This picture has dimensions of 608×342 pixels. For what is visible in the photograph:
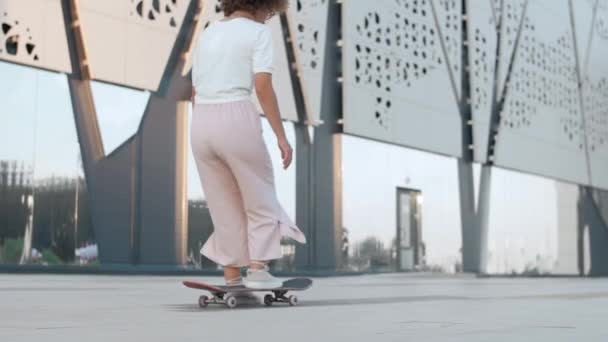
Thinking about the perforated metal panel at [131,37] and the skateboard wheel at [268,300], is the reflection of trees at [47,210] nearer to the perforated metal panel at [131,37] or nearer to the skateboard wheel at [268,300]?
the perforated metal panel at [131,37]

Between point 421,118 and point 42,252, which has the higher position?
point 421,118

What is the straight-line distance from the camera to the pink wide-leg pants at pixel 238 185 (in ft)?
12.9

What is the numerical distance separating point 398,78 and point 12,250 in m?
8.70

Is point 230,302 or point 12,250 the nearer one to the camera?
point 230,302

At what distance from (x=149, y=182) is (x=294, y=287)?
8.41 metres

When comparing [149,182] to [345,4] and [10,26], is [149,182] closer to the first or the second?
[10,26]

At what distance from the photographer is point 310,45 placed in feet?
48.2

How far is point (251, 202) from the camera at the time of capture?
397 cm

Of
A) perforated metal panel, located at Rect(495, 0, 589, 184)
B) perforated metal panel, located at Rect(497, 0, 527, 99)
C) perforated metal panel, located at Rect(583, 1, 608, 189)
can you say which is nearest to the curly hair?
perforated metal panel, located at Rect(495, 0, 589, 184)

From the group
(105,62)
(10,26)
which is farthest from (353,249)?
(10,26)

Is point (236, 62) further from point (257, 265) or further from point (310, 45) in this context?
point (310, 45)

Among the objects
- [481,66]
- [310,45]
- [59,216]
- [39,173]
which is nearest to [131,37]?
[39,173]

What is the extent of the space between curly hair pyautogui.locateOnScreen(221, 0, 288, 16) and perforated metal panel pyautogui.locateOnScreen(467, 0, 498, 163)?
15.6m

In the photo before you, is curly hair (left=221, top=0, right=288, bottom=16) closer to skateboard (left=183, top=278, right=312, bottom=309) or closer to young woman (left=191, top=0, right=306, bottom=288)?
young woman (left=191, top=0, right=306, bottom=288)
